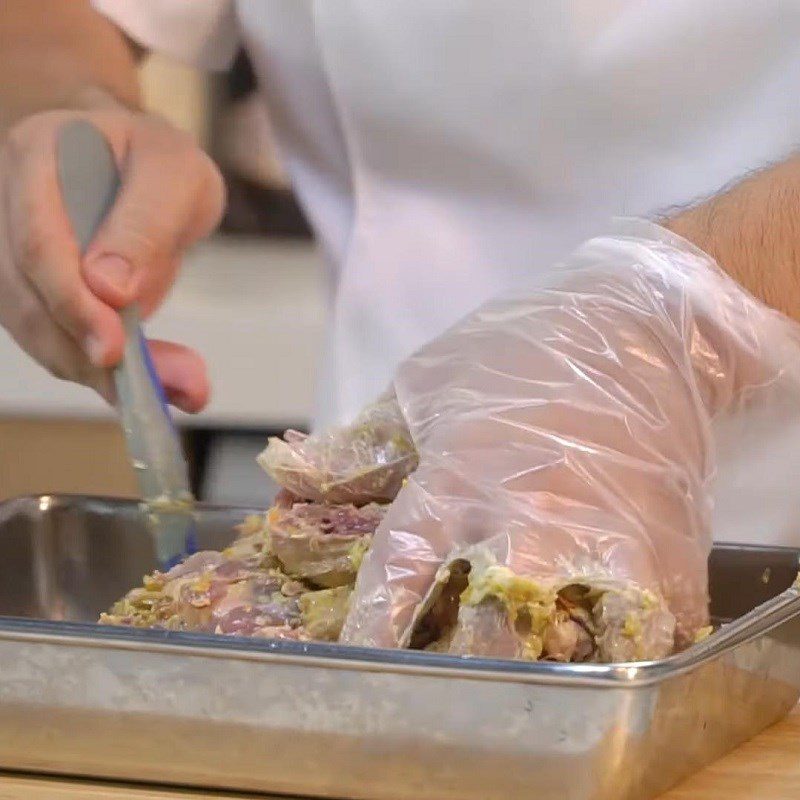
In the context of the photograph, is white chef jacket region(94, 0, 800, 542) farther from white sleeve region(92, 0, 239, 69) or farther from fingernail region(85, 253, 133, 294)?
fingernail region(85, 253, 133, 294)

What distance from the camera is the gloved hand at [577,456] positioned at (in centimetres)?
45

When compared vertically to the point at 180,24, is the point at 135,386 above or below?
below

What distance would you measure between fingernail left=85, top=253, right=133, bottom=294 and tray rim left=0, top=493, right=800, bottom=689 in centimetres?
31

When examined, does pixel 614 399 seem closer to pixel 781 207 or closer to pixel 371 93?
pixel 781 207

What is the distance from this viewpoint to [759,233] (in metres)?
0.60

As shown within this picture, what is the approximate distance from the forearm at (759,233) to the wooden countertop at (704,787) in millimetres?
203

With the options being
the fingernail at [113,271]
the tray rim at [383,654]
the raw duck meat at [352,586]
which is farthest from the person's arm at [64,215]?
the tray rim at [383,654]

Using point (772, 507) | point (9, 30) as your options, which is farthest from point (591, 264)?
point (9, 30)

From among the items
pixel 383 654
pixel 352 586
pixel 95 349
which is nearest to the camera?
pixel 383 654

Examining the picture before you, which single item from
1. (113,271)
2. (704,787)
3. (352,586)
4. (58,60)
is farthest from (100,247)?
(704,787)

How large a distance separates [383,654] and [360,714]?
0.07 ft

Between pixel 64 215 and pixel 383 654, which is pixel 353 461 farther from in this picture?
pixel 64 215

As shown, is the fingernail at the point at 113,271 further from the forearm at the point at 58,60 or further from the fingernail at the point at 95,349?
the forearm at the point at 58,60

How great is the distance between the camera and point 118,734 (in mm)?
438
